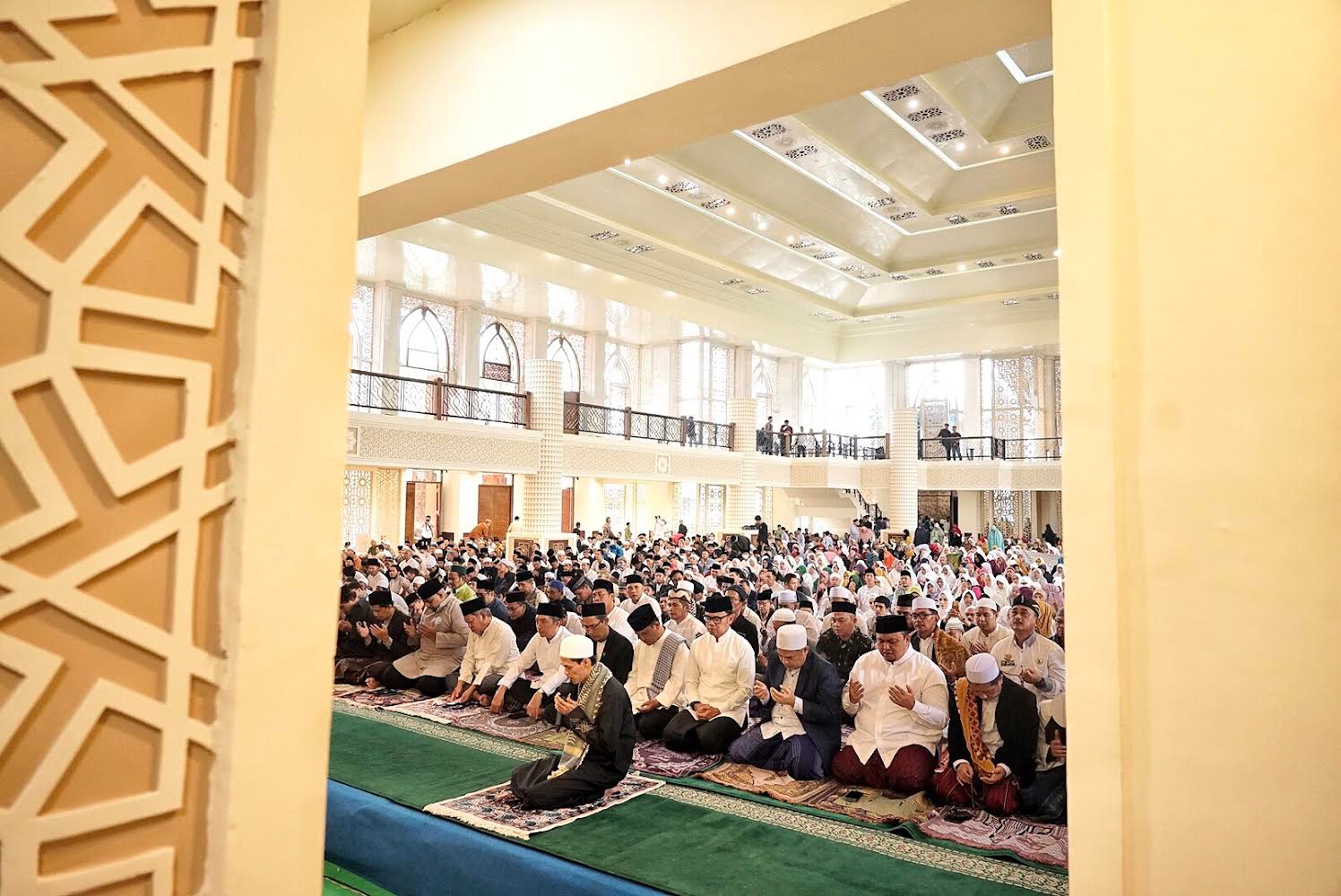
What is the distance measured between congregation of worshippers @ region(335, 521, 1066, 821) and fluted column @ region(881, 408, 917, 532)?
10.3 m

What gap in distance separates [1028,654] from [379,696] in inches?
173

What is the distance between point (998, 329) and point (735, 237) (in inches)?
289

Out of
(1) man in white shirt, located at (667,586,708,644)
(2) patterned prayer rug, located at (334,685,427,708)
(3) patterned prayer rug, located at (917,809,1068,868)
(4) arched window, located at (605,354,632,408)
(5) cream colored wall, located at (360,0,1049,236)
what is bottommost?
(2) patterned prayer rug, located at (334,685,427,708)

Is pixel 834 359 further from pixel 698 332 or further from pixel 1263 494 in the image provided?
pixel 1263 494

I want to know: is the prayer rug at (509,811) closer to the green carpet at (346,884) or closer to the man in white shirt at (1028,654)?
the green carpet at (346,884)

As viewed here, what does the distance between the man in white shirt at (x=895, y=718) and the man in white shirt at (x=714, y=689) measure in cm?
69

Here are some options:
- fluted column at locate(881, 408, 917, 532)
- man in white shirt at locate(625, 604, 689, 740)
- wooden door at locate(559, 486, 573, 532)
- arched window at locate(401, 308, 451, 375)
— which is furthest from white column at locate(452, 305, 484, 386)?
man in white shirt at locate(625, 604, 689, 740)

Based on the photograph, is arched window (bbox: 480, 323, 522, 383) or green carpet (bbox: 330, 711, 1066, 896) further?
arched window (bbox: 480, 323, 522, 383)

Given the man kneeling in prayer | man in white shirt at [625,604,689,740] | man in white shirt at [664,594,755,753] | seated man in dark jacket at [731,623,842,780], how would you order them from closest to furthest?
the man kneeling in prayer, seated man in dark jacket at [731,623,842,780], man in white shirt at [664,594,755,753], man in white shirt at [625,604,689,740]

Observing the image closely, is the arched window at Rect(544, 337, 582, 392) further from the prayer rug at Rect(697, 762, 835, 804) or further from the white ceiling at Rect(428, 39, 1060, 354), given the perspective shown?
the prayer rug at Rect(697, 762, 835, 804)

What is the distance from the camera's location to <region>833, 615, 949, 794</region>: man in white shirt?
409 centimetres

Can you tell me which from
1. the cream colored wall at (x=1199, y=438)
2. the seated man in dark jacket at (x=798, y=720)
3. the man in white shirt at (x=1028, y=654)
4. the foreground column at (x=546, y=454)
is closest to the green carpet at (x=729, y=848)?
the seated man in dark jacket at (x=798, y=720)

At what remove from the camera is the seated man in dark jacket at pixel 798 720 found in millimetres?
4348

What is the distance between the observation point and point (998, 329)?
730 inches
